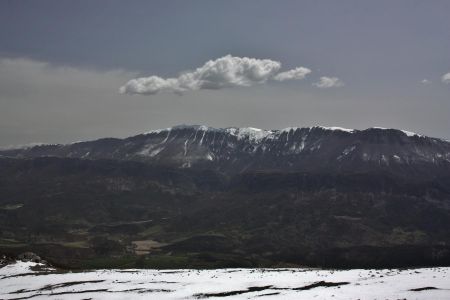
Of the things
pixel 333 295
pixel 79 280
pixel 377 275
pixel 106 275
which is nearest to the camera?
pixel 333 295

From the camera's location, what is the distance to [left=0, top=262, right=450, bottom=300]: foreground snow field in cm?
5347

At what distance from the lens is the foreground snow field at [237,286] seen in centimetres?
5347

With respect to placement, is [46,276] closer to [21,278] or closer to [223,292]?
[21,278]

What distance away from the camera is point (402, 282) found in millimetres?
57812

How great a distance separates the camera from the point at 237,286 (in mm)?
66125

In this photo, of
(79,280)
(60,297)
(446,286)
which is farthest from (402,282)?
(79,280)

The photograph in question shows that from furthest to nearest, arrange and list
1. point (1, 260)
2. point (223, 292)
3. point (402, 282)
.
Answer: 1. point (1, 260)
2. point (223, 292)
3. point (402, 282)

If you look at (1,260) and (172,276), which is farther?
(1,260)

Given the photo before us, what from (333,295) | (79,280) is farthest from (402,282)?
(79,280)

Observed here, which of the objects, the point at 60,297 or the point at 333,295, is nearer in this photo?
the point at 333,295

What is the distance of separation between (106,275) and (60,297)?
74.3ft

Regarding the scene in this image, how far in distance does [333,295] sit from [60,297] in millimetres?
36464

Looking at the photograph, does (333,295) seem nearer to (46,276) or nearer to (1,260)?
(46,276)

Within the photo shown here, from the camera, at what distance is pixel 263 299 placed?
2133 inches
